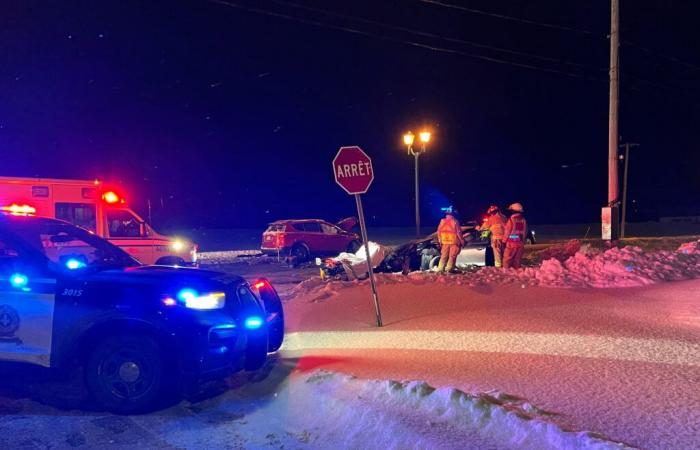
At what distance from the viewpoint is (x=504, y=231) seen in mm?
12773

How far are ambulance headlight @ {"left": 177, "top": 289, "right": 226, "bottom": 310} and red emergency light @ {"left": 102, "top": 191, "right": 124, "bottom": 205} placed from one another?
7752 mm

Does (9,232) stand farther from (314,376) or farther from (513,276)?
(513,276)

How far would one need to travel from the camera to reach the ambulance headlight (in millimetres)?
5137

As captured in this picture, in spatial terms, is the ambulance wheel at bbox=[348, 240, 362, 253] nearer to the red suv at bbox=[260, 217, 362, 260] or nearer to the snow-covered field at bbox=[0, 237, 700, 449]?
the red suv at bbox=[260, 217, 362, 260]

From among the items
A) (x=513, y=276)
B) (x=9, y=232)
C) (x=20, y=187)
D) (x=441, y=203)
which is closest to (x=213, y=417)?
(x=9, y=232)

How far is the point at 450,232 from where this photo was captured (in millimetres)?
12844

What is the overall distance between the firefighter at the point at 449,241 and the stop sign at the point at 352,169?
572cm

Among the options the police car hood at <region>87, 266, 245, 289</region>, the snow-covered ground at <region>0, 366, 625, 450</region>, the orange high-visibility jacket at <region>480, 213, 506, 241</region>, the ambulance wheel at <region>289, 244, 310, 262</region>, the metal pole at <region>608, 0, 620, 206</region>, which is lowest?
the snow-covered ground at <region>0, 366, 625, 450</region>

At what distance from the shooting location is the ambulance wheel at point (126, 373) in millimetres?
5066

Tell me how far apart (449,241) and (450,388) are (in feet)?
27.9

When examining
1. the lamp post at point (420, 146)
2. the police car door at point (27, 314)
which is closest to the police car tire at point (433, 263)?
the lamp post at point (420, 146)

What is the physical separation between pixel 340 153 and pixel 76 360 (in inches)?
156

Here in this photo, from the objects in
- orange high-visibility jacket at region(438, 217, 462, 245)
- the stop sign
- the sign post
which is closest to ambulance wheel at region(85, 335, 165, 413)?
the sign post

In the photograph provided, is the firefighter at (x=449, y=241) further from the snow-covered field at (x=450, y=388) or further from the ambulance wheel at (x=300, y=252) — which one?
the ambulance wheel at (x=300, y=252)
